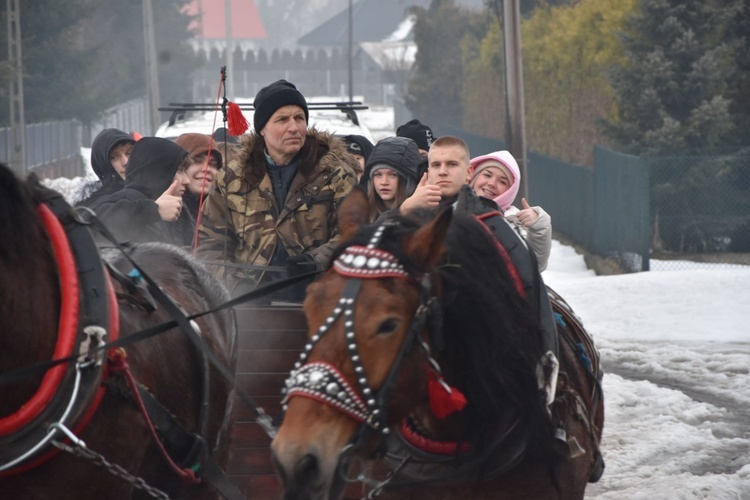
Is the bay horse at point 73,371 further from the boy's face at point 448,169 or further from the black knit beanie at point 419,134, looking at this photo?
the black knit beanie at point 419,134

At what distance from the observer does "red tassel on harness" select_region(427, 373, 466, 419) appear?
3.20 metres

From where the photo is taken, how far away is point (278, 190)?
520 centimetres

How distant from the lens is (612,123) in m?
17.7

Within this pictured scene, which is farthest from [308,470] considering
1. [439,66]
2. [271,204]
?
[439,66]

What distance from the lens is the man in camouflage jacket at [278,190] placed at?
5.09 metres

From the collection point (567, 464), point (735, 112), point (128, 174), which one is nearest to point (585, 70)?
point (735, 112)

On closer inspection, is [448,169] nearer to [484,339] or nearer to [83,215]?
[484,339]

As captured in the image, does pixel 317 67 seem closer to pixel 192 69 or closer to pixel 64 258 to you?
pixel 192 69

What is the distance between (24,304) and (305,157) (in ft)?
7.04

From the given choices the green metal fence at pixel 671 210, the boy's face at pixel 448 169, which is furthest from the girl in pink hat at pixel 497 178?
the green metal fence at pixel 671 210

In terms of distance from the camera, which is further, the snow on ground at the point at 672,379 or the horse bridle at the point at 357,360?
the snow on ground at the point at 672,379

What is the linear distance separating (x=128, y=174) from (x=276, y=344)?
1.30m

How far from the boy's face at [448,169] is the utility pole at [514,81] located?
367 inches

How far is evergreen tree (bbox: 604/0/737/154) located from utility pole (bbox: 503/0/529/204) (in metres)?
3.61
